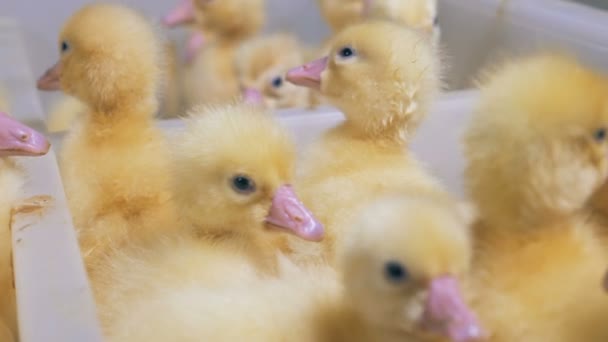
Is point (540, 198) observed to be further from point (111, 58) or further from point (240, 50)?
point (240, 50)

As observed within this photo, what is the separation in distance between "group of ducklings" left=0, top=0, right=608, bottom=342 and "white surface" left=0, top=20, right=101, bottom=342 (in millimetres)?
45

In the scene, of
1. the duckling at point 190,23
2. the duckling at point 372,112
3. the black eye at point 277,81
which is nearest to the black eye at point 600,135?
the duckling at point 372,112

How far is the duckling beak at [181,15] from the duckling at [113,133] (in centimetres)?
72

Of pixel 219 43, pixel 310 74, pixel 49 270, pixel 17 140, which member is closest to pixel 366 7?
pixel 219 43

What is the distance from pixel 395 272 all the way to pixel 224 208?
320mm

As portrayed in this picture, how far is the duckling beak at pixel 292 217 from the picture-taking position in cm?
80

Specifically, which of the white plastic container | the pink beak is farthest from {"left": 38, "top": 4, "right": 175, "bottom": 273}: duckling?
the pink beak

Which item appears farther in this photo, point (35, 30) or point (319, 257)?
point (35, 30)

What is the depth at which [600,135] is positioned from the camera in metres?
0.63

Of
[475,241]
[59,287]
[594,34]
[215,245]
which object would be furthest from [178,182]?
[594,34]

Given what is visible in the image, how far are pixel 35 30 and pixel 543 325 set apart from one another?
1493 mm

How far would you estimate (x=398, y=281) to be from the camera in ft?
1.87

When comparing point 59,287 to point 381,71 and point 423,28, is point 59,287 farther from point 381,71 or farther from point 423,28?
point 423,28

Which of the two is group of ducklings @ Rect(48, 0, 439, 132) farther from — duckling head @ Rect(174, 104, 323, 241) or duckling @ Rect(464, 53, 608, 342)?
duckling @ Rect(464, 53, 608, 342)
